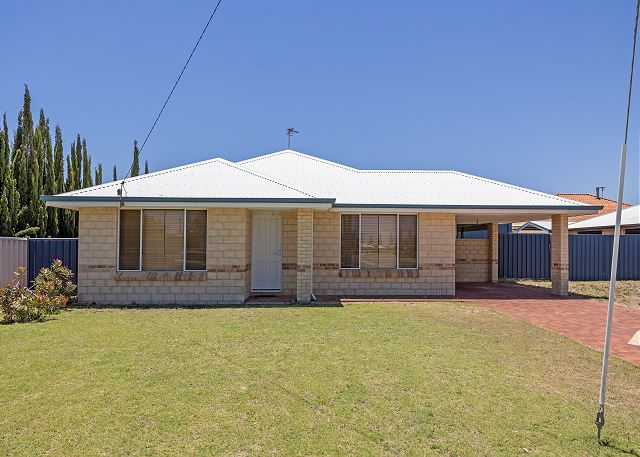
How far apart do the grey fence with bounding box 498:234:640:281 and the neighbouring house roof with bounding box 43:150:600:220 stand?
16.5 ft

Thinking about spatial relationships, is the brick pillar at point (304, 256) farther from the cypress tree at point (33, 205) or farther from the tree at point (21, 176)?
the tree at point (21, 176)

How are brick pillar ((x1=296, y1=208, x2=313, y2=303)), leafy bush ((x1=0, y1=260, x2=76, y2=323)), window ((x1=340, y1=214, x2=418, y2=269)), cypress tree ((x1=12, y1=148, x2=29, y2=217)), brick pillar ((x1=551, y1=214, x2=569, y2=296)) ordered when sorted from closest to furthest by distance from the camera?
leafy bush ((x1=0, y1=260, x2=76, y2=323)) < brick pillar ((x1=296, y1=208, x2=313, y2=303)) < window ((x1=340, y1=214, x2=418, y2=269)) < brick pillar ((x1=551, y1=214, x2=569, y2=296)) < cypress tree ((x1=12, y1=148, x2=29, y2=217))

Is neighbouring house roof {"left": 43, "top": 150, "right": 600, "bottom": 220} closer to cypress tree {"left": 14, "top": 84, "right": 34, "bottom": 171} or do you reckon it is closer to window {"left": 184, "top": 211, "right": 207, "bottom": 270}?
window {"left": 184, "top": 211, "right": 207, "bottom": 270}

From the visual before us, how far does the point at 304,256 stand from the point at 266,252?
85.6 inches

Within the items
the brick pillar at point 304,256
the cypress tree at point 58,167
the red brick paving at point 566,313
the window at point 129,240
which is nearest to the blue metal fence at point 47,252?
the window at point 129,240

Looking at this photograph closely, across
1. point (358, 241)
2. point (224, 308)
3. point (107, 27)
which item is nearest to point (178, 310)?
point (224, 308)

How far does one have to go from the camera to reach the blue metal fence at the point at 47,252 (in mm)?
15055

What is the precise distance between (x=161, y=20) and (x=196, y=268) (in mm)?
6294

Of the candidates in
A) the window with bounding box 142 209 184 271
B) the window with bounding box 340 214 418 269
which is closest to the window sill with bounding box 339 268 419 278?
the window with bounding box 340 214 418 269

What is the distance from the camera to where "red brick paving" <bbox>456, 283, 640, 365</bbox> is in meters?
8.52

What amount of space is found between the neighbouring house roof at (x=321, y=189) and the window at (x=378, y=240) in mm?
606

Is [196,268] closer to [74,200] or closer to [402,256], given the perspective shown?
[74,200]

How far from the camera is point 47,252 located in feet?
49.5

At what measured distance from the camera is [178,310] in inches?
447
